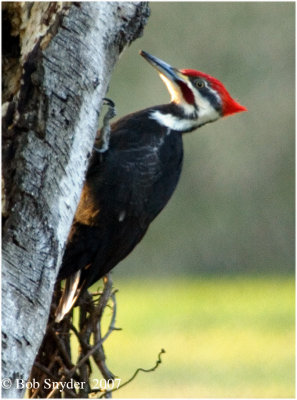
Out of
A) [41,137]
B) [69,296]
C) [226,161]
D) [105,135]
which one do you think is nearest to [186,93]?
[105,135]

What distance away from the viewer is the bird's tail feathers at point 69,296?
3.10m

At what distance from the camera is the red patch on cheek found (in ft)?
12.9

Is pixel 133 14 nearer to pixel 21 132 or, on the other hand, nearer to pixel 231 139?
pixel 21 132

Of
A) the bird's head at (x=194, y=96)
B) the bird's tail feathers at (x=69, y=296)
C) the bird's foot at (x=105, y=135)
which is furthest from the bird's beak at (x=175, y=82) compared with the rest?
the bird's tail feathers at (x=69, y=296)

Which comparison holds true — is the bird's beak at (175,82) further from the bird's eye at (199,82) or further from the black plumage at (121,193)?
the black plumage at (121,193)

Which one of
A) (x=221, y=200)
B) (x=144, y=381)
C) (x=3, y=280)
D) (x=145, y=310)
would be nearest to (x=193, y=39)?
(x=221, y=200)

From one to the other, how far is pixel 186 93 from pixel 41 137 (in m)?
1.42

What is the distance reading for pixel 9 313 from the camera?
98.2 inches

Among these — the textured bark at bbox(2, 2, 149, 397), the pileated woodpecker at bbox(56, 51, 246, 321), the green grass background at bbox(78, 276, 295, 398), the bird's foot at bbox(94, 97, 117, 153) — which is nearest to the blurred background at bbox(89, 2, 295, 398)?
the green grass background at bbox(78, 276, 295, 398)

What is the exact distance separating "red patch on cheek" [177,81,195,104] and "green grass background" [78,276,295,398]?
47.5 inches

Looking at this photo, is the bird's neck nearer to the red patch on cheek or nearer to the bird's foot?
the red patch on cheek

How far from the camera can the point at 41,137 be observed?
2.62 meters

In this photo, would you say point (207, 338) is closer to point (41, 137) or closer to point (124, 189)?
point (124, 189)

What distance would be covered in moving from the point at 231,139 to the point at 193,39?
115 cm
